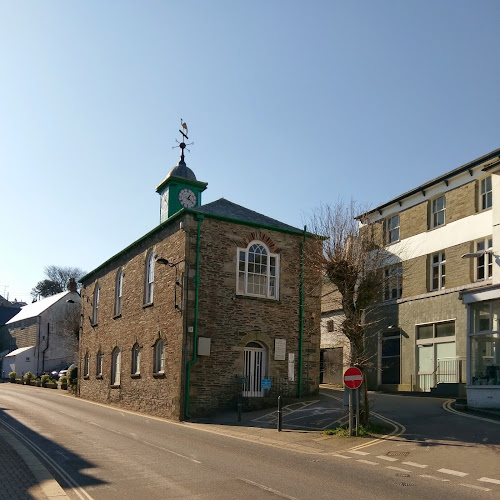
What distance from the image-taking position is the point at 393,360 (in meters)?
27.9

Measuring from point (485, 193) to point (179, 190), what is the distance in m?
13.8

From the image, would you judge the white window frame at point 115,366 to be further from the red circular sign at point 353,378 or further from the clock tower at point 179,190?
the red circular sign at point 353,378

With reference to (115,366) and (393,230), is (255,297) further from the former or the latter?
(115,366)

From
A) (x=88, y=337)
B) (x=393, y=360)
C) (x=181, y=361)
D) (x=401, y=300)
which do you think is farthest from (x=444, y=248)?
(x=88, y=337)

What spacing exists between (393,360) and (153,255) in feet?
39.4

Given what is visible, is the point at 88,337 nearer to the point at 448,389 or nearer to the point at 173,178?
the point at 173,178

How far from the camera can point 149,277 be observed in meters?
26.1

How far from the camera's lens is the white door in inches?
890

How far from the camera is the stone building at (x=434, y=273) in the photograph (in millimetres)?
23906

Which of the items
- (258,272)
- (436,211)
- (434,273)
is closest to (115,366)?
(258,272)

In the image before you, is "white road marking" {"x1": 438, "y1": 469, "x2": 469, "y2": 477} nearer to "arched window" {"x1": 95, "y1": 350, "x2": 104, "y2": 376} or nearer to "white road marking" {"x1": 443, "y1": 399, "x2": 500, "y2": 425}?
"white road marking" {"x1": 443, "y1": 399, "x2": 500, "y2": 425}

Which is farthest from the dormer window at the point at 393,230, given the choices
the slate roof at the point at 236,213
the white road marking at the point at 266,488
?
the white road marking at the point at 266,488

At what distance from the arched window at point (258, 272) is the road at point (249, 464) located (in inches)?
260

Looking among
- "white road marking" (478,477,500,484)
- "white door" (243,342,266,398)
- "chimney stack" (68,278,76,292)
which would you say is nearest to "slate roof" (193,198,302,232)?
"white door" (243,342,266,398)
